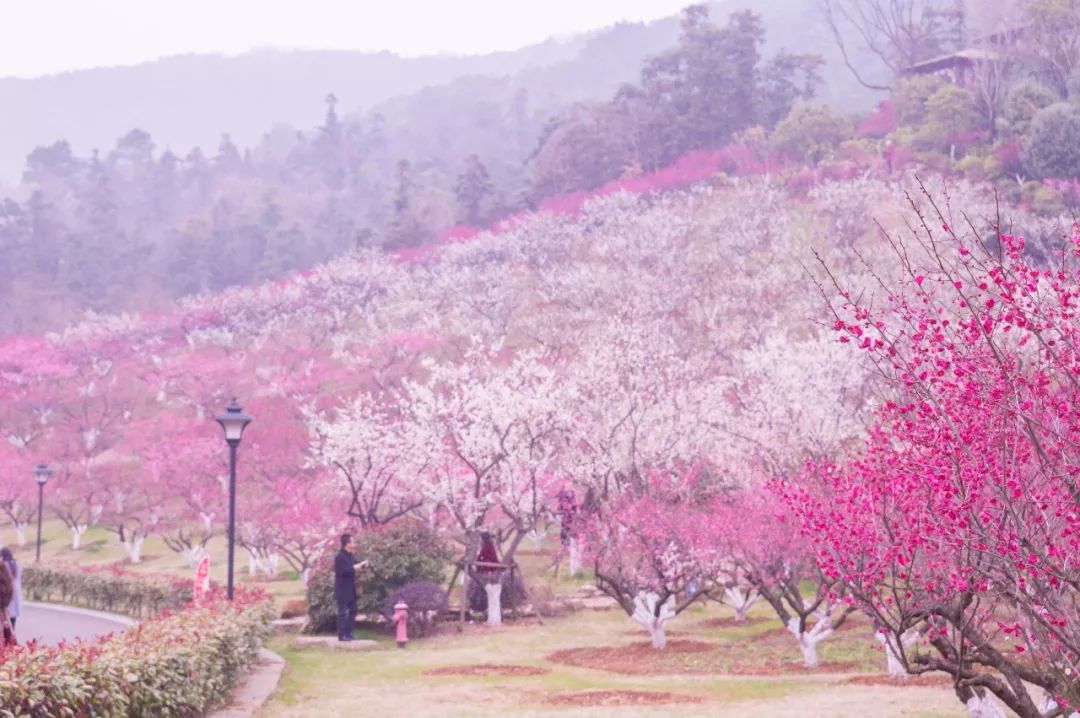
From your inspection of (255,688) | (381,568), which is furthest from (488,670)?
(381,568)

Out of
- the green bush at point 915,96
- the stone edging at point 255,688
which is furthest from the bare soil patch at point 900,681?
the green bush at point 915,96

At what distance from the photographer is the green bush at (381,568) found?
2438 cm

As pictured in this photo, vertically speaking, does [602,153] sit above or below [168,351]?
above

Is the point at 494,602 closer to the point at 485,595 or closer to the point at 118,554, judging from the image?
the point at 485,595

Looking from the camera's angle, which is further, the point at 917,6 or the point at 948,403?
the point at 917,6

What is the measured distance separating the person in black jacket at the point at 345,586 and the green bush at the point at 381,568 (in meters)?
1.55

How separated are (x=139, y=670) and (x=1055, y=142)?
59002mm

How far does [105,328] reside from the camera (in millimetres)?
81875

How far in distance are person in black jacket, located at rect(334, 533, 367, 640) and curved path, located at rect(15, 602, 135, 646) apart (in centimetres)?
435

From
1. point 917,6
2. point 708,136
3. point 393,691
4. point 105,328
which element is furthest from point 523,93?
point 393,691

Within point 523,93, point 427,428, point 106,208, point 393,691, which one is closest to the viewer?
point 393,691

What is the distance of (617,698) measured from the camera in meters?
15.4

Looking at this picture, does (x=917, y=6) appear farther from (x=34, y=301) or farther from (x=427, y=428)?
(x=427, y=428)

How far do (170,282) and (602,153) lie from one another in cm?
3923
